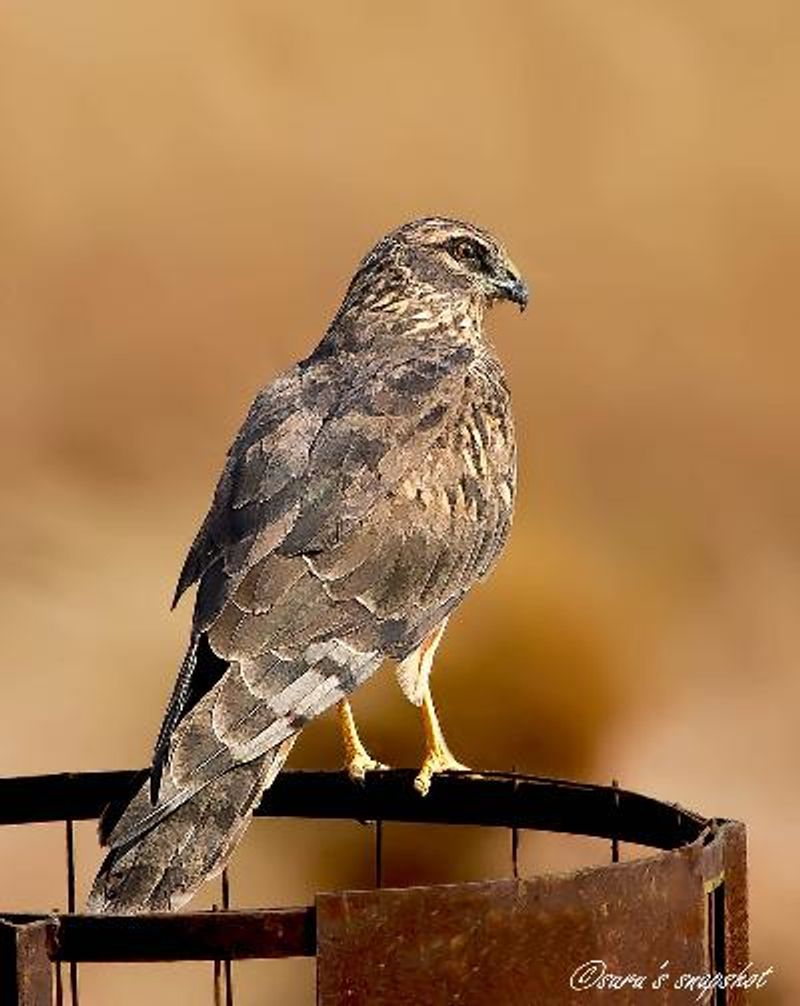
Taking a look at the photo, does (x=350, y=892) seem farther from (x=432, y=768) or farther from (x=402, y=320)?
(x=402, y=320)

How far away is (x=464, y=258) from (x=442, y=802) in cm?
151

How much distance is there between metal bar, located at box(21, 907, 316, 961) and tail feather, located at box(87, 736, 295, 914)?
59 cm

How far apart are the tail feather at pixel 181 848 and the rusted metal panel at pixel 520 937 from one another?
0.67 meters

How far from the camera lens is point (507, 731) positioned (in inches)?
274

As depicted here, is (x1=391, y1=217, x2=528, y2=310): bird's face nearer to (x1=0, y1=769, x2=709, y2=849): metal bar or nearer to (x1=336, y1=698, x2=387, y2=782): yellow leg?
(x1=336, y1=698, x2=387, y2=782): yellow leg

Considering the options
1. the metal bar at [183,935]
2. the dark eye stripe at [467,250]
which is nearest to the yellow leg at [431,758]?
the dark eye stripe at [467,250]

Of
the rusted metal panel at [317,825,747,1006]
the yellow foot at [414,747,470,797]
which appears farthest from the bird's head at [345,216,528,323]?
the rusted metal panel at [317,825,747,1006]

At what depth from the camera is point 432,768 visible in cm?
405

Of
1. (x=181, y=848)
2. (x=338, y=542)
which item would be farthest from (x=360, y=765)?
(x=181, y=848)

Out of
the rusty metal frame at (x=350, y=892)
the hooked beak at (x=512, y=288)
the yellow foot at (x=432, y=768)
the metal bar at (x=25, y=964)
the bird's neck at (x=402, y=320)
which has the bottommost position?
the metal bar at (x=25, y=964)

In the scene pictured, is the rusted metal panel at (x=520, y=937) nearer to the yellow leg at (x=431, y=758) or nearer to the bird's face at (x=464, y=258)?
the yellow leg at (x=431, y=758)

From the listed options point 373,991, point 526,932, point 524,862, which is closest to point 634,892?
point 526,932

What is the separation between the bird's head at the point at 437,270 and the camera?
15.8 feet

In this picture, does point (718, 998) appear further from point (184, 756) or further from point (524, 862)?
point (524, 862)
